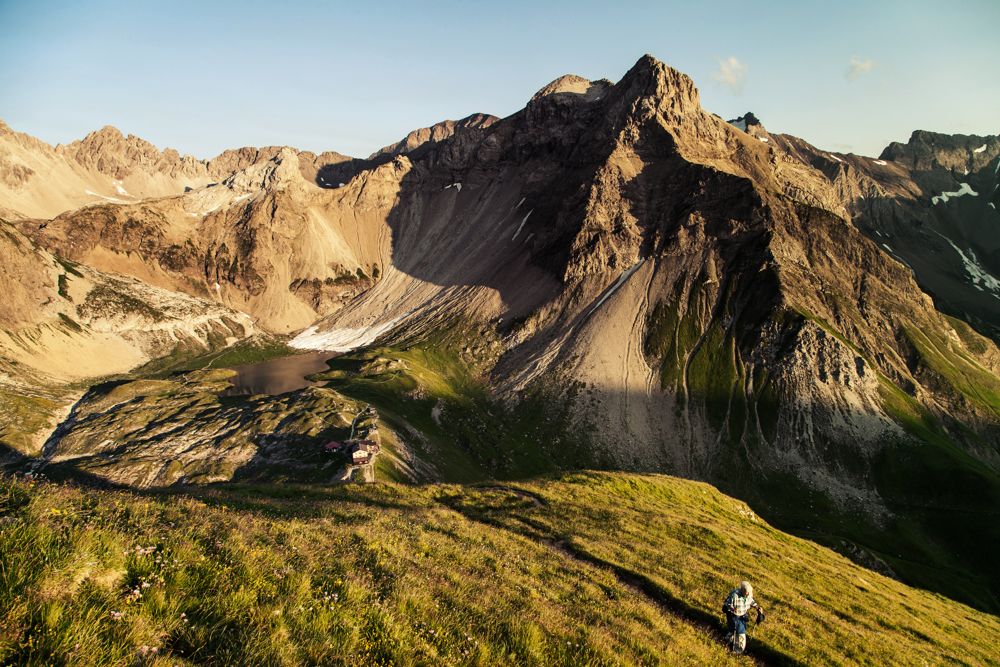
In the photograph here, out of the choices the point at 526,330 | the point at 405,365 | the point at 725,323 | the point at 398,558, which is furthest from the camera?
the point at 526,330

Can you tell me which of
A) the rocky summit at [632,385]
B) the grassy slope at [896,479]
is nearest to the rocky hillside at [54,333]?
the rocky summit at [632,385]

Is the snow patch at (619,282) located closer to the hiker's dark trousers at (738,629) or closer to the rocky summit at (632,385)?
the rocky summit at (632,385)

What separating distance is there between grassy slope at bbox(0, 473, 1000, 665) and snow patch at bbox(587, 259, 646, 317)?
416 feet

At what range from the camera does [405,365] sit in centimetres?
14625

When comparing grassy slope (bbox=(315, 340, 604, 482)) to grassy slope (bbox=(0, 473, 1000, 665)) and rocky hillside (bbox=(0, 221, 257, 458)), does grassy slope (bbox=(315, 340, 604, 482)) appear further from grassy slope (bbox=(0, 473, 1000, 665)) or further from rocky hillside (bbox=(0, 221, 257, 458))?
rocky hillside (bbox=(0, 221, 257, 458))

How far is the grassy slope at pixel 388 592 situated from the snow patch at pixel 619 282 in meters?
127

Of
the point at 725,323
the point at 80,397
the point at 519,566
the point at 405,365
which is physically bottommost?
the point at 80,397

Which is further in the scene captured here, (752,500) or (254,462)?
(752,500)

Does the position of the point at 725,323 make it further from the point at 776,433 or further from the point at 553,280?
the point at 553,280

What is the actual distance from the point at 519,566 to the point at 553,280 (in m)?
156

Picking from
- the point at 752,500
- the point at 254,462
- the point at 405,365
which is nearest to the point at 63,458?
the point at 254,462

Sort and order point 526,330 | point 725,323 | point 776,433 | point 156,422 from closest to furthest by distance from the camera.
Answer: point 156,422, point 776,433, point 725,323, point 526,330

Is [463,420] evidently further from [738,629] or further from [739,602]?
[739,602]

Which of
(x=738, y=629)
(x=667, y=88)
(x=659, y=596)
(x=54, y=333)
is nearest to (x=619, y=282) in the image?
(x=667, y=88)
